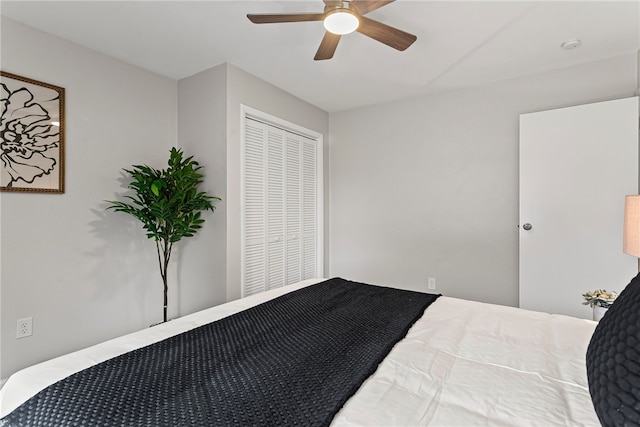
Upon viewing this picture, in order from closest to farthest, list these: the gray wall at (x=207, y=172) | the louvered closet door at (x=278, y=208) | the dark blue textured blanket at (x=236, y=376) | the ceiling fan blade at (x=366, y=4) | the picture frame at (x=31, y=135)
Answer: the dark blue textured blanket at (x=236, y=376) → the ceiling fan blade at (x=366, y=4) → the picture frame at (x=31, y=135) → the gray wall at (x=207, y=172) → the louvered closet door at (x=278, y=208)

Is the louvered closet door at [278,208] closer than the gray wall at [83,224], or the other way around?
the gray wall at [83,224]

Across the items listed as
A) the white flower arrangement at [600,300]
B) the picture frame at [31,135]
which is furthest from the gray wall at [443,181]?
the picture frame at [31,135]

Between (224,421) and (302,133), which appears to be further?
(302,133)

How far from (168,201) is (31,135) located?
93 cm

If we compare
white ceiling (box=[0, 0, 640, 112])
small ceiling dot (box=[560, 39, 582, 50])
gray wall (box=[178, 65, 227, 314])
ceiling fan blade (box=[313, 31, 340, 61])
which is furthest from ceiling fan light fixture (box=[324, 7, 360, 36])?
small ceiling dot (box=[560, 39, 582, 50])

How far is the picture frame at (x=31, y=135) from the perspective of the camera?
1.96m

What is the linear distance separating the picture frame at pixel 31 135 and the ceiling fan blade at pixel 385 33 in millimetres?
2160

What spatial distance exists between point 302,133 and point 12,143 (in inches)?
94.3

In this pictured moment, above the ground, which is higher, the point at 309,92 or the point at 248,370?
the point at 309,92

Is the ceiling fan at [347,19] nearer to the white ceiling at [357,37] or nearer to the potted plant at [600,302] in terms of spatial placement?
the white ceiling at [357,37]

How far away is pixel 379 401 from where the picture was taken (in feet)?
2.72

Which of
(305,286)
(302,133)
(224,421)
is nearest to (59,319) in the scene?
(305,286)

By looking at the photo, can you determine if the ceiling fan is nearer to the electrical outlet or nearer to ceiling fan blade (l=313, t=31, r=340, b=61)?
ceiling fan blade (l=313, t=31, r=340, b=61)

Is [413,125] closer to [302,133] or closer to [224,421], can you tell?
[302,133]
